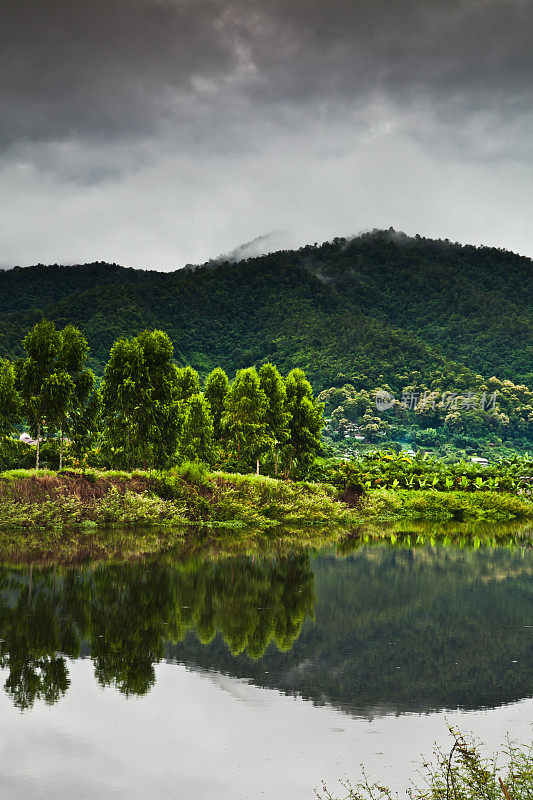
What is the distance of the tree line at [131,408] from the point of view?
26.5 metres

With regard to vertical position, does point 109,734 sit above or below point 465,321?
below

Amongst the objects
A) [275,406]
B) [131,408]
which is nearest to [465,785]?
[131,408]

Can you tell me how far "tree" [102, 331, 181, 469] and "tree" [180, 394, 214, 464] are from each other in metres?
4.48

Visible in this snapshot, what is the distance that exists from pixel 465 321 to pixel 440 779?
94581 mm

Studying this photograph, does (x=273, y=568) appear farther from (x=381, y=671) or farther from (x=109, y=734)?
(x=109, y=734)

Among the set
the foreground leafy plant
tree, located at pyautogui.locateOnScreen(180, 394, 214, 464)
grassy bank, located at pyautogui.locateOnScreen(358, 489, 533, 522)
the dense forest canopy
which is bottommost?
grassy bank, located at pyautogui.locateOnScreen(358, 489, 533, 522)

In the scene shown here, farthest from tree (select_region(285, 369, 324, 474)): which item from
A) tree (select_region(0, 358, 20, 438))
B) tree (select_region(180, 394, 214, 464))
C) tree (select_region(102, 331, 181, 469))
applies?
tree (select_region(0, 358, 20, 438))

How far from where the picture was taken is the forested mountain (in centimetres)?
8312

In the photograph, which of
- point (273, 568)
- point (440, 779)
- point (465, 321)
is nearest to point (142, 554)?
point (273, 568)

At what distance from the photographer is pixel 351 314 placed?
94.1m

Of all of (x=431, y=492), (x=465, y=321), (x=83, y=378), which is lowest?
(x=431, y=492)

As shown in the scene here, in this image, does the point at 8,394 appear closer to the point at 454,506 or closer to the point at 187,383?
the point at 187,383

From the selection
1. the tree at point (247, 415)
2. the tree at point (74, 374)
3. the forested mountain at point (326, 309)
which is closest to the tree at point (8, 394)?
the tree at point (74, 374)

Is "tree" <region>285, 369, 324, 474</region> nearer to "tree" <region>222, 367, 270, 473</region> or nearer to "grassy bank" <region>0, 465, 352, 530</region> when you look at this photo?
"tree" <region>222, 367, 270, 473</region>
